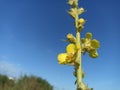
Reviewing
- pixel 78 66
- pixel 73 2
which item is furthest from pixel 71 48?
pixel 73 2

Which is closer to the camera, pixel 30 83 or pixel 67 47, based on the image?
pixel 67 47

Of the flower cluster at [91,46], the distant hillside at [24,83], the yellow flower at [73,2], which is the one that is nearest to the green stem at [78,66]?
the flower cluster at [91,46]

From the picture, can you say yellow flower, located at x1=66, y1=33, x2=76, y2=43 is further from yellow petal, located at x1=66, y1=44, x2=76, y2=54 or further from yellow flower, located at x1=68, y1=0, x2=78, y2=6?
yellow flower, located at x1=68, y1=0, x2=78, y2=6

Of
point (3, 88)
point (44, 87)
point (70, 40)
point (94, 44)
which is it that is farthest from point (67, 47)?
Result: point (44, 87)

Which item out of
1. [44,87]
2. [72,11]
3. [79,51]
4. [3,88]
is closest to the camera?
[79,51]

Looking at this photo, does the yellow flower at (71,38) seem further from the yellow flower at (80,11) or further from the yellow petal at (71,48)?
the yellow flower at (80,11)

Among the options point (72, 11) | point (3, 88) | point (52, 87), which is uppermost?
point (52, 87)

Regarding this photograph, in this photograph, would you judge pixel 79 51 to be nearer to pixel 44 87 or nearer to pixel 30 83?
pixel 30 83
